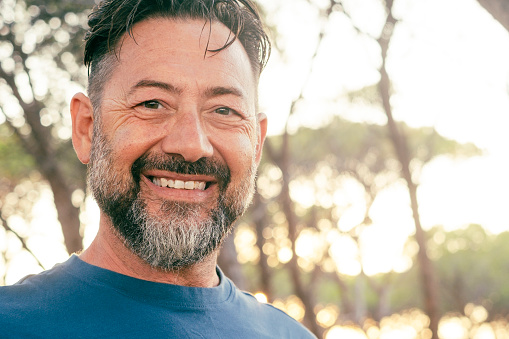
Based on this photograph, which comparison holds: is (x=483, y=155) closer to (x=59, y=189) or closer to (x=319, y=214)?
(x=319, y=214)

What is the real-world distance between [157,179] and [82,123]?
17.8 inches

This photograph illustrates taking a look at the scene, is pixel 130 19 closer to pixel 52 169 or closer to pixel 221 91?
pixel 221 91

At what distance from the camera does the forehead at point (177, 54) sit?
72.9 inches

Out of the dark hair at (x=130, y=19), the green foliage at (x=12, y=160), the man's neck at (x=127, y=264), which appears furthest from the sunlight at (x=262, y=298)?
the green foliage at (x=12, y=160)

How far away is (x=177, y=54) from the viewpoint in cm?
188

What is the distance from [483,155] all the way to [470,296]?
8.47 metres

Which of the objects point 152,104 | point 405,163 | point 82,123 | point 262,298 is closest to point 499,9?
point 152,104

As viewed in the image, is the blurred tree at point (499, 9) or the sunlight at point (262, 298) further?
the sunlight at point (262, 298)

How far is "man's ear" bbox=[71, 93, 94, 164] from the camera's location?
6.64 ft

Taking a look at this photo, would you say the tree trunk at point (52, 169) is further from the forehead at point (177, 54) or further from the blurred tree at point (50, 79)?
the forehead at point (177, 54)

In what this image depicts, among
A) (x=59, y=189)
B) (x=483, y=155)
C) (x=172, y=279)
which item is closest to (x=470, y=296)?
(x=483, y=155)

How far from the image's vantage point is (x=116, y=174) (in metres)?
1.81

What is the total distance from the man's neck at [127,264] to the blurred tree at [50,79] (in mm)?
3843

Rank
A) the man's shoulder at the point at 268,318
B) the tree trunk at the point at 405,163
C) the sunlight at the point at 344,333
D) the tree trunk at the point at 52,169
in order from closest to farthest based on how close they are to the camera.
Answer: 1. the man's shoulder at the point at 268,318
2. the tree trunk at the point at 405,163
3. the tree trunk at the point at 52,169
4. the sunlight at the point at 344,333
